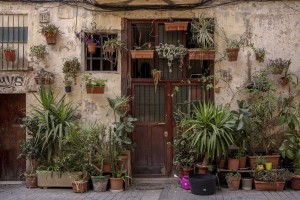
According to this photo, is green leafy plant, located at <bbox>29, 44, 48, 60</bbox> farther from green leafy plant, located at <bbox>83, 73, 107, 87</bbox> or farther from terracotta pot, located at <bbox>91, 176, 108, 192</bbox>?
terracotta pot, located at <bbox>91, 176, 108, 192</bbox>

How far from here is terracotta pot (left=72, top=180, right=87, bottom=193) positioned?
8.37m

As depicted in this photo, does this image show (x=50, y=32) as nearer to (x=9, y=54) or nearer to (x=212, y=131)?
(x=9, y=54)

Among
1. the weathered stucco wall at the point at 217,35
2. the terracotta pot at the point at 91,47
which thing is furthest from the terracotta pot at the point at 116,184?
the terracotta pot at the point at 91,47

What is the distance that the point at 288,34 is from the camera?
934 cm

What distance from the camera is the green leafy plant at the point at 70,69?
927 centimetres

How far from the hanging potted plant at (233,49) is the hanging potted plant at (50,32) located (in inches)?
166

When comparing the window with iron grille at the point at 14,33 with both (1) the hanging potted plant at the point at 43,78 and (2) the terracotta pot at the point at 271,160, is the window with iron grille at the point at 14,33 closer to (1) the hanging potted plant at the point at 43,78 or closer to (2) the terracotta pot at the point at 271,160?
(1) the hanging potted plant at the point at 43,78

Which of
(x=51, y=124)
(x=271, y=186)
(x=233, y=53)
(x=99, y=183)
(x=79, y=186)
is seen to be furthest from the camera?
(x=233, y=53)

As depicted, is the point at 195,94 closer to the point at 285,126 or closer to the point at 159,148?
the point at 159,148

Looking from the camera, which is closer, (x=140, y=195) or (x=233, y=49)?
(x=140, y=195)

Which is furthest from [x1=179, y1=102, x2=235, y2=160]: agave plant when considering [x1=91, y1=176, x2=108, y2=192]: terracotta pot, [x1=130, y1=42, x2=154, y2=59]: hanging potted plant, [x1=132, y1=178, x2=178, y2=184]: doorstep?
[x1=91, y1=176, x2=108, y2=192]: terracotta pot

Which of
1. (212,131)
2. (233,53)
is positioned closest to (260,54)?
(233,53)

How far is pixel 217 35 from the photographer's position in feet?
30.8

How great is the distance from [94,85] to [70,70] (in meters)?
0.70
